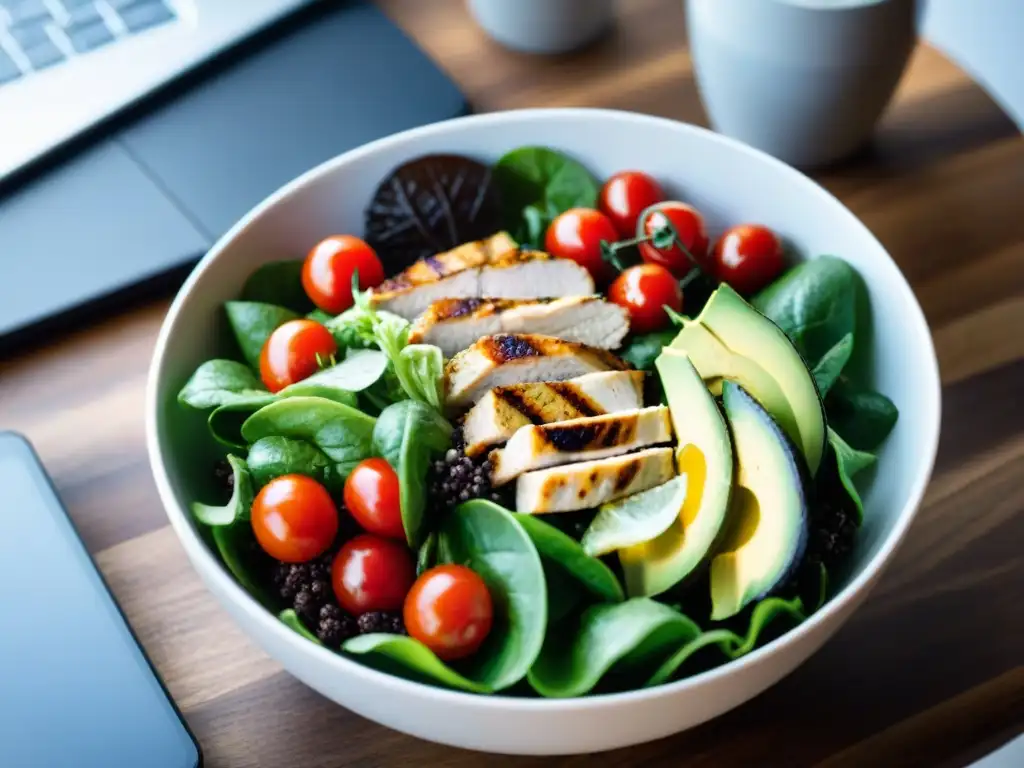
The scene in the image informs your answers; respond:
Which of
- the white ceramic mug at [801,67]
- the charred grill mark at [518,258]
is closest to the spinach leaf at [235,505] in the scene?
the charred grill mark at [518,258]

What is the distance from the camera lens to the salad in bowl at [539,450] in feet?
2.63

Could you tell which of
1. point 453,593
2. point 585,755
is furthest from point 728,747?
point 453,593

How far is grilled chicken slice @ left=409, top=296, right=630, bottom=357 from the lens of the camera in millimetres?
989

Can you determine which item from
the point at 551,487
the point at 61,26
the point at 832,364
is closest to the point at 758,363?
the point at 832,364

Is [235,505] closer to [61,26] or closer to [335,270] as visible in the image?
[335,270]

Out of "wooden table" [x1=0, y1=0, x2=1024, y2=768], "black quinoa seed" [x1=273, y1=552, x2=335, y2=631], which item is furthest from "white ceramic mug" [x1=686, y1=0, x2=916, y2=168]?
"black quinoa seed" [x1=273, y1=552, x2=335, y2=631]

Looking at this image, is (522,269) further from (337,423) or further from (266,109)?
(266,109)

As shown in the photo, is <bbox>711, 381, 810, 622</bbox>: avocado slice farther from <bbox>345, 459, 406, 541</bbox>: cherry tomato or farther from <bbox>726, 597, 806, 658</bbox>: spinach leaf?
<bbox>345, 459, 406, 541</bbox>: cherry tomato

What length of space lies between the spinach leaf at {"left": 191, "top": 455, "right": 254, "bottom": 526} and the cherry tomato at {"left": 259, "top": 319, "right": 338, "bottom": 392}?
0.10 meters

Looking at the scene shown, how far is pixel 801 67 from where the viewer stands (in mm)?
1154

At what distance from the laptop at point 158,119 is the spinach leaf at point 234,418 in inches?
12.3

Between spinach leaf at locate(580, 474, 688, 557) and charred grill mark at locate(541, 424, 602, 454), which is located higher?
charred grill mark at locate(541, 424, 602, 454)

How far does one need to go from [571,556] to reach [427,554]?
0.12m

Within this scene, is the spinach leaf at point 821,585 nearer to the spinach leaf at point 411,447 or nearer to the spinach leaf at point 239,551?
the spinach leaf at point 411,447
